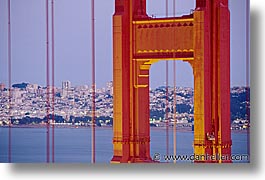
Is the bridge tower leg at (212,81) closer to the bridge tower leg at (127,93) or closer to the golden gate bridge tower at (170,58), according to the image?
the golden gate bridge tower at (170,58)

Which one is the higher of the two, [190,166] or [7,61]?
[7,61]

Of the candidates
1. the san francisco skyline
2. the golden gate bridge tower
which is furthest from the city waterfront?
the san francisco skyline

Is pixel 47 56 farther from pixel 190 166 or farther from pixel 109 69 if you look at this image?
pixel 190 166

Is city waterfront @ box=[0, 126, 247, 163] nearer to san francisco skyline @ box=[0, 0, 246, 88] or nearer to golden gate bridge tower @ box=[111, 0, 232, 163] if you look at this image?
golden gate bridge tower @ box=[111, 0, 232, 163]

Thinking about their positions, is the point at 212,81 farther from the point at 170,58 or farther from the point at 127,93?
the point at 127,93

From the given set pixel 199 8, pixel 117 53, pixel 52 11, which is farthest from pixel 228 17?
pixel 52 11

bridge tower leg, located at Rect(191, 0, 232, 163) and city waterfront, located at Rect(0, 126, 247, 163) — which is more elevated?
bridge tower leg, located at Rect(191, 0, 232, 163)

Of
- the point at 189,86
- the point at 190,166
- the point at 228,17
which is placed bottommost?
the point at 190,166
